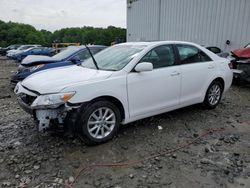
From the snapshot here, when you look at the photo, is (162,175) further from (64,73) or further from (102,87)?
(64,73)

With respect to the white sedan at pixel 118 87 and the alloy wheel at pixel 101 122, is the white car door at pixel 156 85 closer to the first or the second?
the white sedan at pixel 118 87

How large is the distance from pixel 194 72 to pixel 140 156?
2043 millimetres

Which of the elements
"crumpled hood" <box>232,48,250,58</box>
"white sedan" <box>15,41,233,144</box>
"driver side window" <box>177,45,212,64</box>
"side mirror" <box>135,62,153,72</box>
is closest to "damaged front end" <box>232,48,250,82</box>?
"crumpled hood" <box>232,48,250,58</box>

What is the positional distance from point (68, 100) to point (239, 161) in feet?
7.73

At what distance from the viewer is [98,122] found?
342 cm

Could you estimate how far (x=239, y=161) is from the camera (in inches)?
124

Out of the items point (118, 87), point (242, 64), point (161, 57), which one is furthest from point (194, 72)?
point (242, 64)

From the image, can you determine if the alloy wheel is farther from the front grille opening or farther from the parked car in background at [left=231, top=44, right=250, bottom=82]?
the parked car in background at [left=231, top=44, right=250, bottom=82]

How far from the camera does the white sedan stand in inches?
124

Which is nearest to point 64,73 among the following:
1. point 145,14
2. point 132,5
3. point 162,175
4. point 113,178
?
point 113,178

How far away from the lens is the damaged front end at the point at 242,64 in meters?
6.92

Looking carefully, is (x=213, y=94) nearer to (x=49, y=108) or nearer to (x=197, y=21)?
(x=49, y=108)

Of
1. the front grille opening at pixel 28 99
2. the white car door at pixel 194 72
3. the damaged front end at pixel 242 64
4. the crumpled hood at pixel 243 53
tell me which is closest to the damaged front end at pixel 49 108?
the front grille opening at pixel 28 99

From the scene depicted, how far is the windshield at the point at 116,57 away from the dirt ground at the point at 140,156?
1.10m
